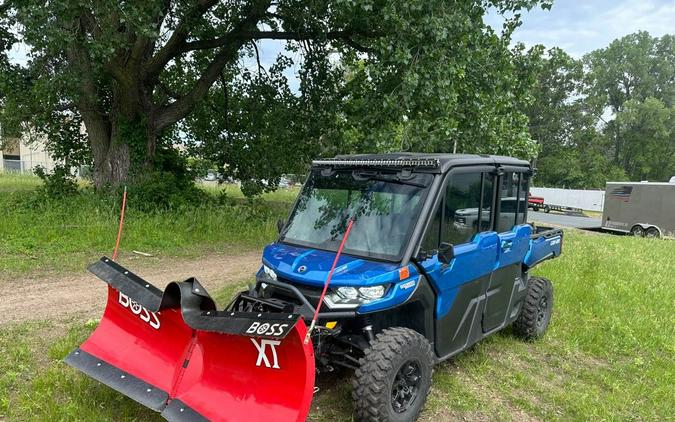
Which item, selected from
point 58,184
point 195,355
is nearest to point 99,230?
point 58,184

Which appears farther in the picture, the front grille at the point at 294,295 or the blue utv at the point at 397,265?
the front grille at the point at 294,295

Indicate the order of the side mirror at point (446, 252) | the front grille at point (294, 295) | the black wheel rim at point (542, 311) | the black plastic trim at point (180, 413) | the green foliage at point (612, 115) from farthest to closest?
1. the green foliage at point (612, 115)
2. the black wheel rim at point (542, 311)
3. the side mirror at point (446, 252)
4. the front grille at point (294, 295)
5. the black plastic trim at point (180, 413)

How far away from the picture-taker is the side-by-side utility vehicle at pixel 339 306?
11.5ft

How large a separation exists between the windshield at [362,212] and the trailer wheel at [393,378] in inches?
27.2

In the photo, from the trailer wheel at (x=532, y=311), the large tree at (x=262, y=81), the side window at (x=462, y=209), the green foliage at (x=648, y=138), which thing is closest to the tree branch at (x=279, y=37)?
the large tree at (x=262, y=81)

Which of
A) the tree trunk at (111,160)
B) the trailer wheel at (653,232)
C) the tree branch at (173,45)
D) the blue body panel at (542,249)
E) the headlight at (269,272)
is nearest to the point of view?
the headlight at (269,272)

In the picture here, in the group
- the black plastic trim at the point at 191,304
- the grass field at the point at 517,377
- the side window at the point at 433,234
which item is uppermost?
the side window at the point at 433,234

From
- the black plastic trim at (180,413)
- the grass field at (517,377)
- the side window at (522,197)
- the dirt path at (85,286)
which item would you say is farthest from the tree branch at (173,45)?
the black plastic trim at (180,413)

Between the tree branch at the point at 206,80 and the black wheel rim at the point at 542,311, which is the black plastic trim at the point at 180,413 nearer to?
the black wheel rim at the point at 542,311

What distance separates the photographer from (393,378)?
3.79m

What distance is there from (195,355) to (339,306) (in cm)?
112

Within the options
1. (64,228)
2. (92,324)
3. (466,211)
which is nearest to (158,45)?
(64,228)

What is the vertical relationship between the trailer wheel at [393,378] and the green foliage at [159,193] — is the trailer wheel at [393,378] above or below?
below

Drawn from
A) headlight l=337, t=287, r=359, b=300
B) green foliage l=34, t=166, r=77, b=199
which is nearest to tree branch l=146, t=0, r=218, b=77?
green foliage l=34, t=166, r=77, b=199
